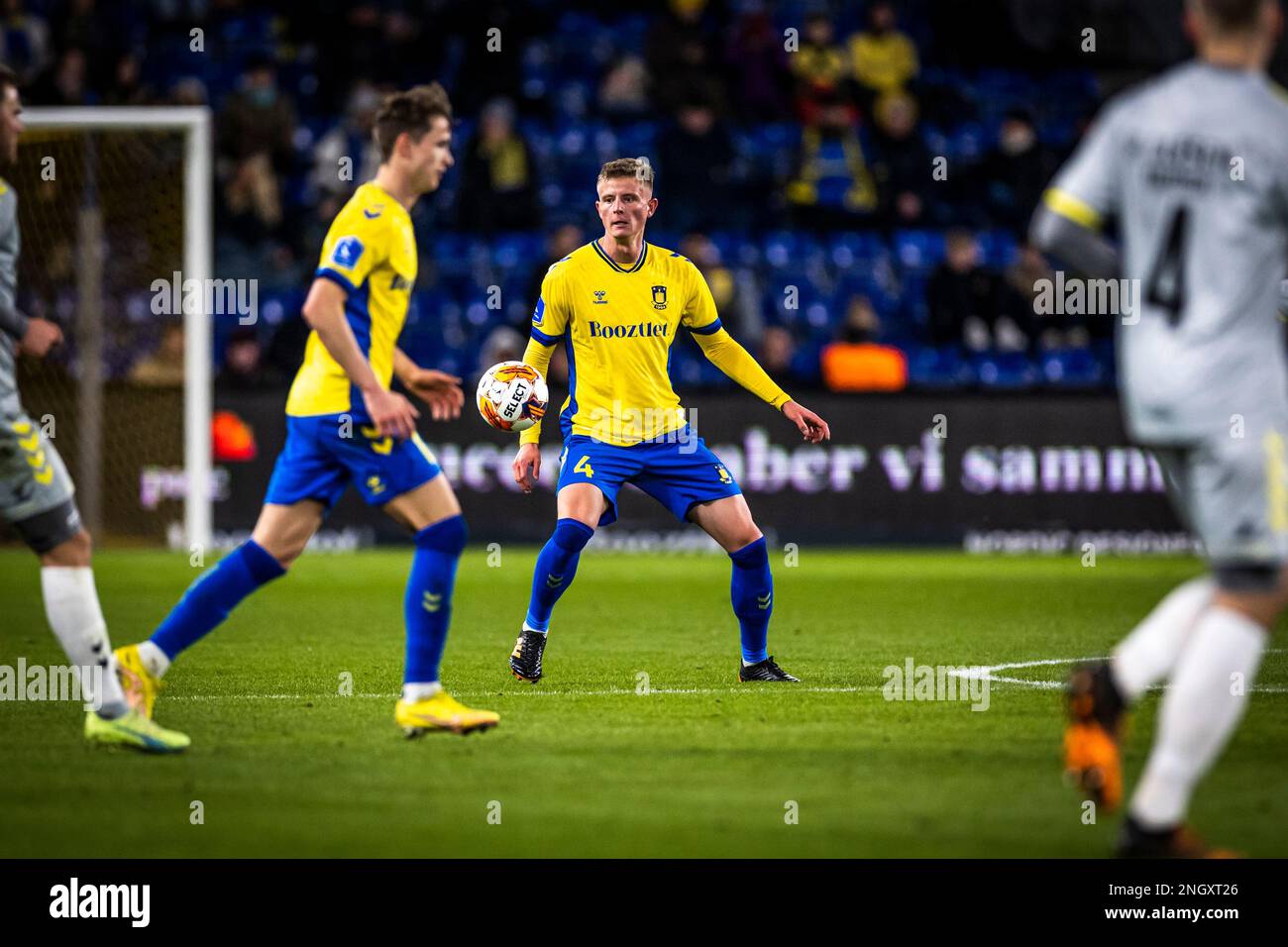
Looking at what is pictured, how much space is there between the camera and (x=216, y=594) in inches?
253

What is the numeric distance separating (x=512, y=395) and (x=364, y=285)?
208 centimetres

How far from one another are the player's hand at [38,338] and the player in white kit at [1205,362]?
3310 millimetres

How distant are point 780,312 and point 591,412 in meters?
11.7

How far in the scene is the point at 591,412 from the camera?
8656 mm

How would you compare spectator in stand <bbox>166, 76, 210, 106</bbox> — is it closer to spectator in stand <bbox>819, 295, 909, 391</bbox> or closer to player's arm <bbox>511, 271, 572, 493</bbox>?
spectator in stand <bbox>819, 295, 909, 391</bbox>

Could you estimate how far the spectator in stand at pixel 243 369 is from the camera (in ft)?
57.1

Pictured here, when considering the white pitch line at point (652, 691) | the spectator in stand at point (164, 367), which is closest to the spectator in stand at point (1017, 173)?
the spectator in stand at point (164, 367)

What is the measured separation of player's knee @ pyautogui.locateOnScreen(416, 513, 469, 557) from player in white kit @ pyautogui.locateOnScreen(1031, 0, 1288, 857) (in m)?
2.49

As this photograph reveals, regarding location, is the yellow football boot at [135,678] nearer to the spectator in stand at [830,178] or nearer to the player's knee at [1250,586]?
the player's knee at [1250,586]

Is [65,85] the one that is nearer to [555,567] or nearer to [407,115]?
[555,567]

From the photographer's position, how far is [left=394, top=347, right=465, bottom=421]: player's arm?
6.20 metres

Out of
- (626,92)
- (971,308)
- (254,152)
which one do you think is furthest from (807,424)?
(626,92)

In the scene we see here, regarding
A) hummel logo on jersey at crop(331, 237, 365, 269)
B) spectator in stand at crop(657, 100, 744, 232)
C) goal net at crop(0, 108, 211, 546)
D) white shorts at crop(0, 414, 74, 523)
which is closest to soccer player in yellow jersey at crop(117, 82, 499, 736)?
hummel logo on jersey at crop(331, 237, 365, 269)

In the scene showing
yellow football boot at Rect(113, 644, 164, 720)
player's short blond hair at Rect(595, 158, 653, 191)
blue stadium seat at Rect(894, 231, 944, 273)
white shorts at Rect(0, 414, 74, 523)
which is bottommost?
yellow football boot at Rect(113, 644, 164, 720)
